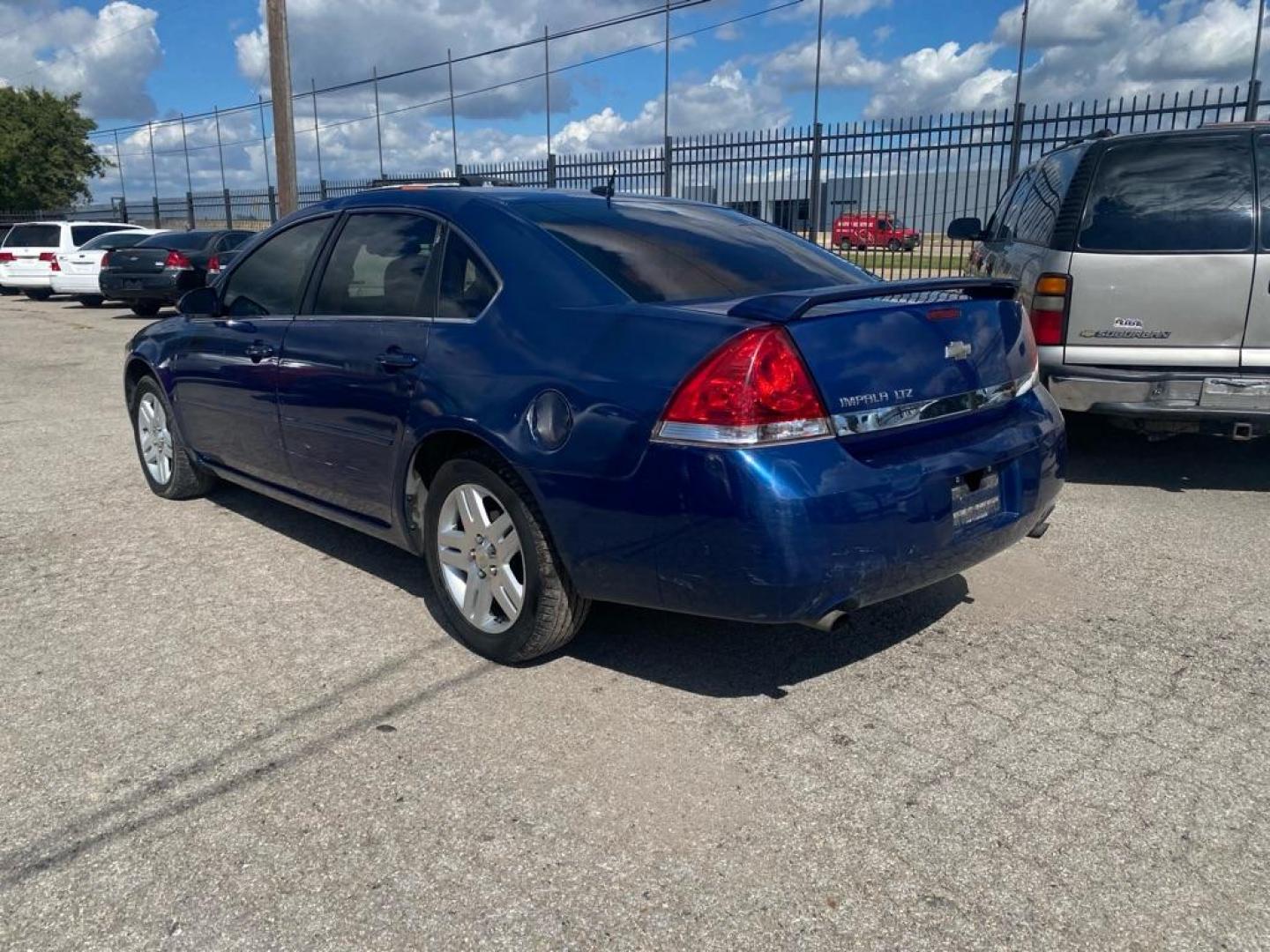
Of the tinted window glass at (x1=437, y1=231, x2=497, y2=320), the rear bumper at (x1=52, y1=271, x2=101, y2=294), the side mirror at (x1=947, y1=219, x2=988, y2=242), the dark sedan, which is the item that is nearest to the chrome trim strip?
the tinted window glass at (x1=437, y1=231, x2=497, y2=320)

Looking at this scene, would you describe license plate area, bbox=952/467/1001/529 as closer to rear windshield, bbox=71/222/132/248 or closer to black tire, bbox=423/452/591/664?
black tire, bbox=423/452/591/664

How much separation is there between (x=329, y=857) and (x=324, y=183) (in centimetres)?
2278

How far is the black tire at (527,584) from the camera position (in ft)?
10.9

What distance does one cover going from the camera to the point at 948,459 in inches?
123

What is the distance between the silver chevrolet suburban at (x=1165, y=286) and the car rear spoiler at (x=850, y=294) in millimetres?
1799

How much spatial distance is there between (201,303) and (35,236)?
20026mm

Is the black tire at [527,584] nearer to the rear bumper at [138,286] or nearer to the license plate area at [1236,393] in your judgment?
the license plate area at [1236,393]

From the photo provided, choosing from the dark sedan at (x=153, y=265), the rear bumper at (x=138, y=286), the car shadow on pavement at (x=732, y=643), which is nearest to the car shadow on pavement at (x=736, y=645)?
the car shadow on pavement at (x=732, y=643)

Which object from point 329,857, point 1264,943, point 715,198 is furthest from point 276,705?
point 715,198

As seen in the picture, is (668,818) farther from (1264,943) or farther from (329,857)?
(1264,943)

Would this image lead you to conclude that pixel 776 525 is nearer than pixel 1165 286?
Yes

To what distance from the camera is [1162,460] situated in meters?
6.41

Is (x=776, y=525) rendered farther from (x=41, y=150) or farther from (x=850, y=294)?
(x=41, y=150)

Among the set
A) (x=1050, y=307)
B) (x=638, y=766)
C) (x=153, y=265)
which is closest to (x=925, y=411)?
(x=638, y=766)
